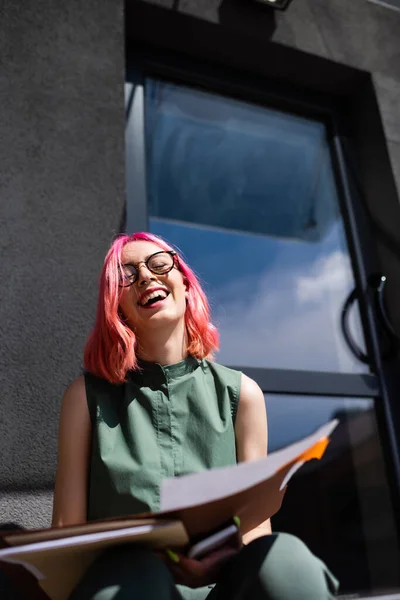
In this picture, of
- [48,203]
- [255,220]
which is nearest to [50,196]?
[48,203]

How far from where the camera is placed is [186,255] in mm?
2619

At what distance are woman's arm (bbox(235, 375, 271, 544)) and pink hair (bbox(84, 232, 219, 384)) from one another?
0.17 m

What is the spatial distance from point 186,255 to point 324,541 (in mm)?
1320

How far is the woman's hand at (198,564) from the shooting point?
1016 millimetres

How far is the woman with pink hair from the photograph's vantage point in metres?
1.08

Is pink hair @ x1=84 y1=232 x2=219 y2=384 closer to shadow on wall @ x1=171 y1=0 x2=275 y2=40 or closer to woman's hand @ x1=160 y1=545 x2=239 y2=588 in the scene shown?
woman's hand @ x1=160 y1=545 x2=239 y2=588

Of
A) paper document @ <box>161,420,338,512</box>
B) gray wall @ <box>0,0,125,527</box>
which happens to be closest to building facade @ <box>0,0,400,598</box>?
→ gray wall @ <box>0,0,125,527</box>

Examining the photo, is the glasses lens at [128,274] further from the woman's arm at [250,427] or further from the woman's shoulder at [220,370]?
the woman's arm at [250,427]

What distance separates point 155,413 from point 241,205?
1719 mm

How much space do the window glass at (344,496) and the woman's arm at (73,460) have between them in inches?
46.1

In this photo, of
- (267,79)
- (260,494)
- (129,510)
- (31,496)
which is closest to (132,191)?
(267,79)

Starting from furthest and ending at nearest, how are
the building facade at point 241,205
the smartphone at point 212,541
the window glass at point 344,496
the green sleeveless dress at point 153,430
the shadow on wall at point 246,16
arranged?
the shadow on wall at point 246,16
the window glass at point 344,496
the building facade at point 241,205
the green sleeveless dress at point 153,430
the smartphone at point 212,541

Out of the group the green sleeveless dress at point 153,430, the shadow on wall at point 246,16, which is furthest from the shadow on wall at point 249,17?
the green sleeveless dress at point 153,430

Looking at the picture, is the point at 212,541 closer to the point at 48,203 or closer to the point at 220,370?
the point at 220,370
